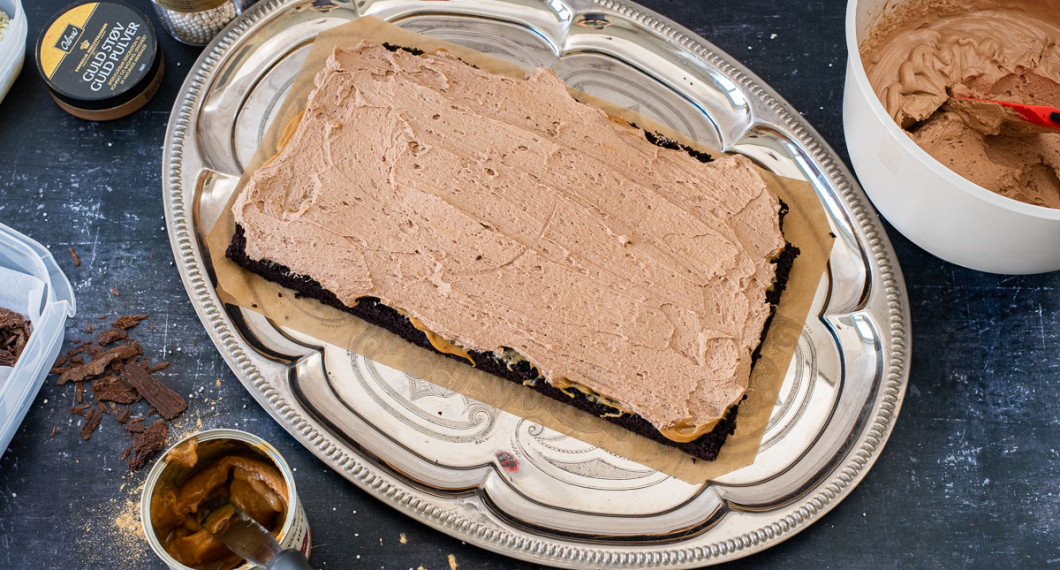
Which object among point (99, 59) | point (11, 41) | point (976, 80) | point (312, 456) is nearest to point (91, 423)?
point (312, 456)

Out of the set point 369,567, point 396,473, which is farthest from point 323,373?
point 369,567

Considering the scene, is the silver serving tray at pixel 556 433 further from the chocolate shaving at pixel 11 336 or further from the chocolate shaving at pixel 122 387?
the chocolate shaving at pixel 11 336

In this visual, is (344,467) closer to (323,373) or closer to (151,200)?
(323,373)

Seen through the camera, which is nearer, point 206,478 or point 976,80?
point 206,478

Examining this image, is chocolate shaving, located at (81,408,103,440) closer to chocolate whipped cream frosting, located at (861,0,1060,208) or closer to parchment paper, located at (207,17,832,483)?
parchment paper, located at (207,17,832,483)

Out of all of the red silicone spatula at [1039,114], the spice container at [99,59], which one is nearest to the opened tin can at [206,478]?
the spice container at [99,59]

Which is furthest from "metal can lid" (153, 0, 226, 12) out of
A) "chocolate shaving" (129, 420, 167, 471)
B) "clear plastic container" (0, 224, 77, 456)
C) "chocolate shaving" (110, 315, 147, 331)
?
"chocolate shaving" (129, 420, 167, 471)

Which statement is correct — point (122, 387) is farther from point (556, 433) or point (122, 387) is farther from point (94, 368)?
point (556, 433)
